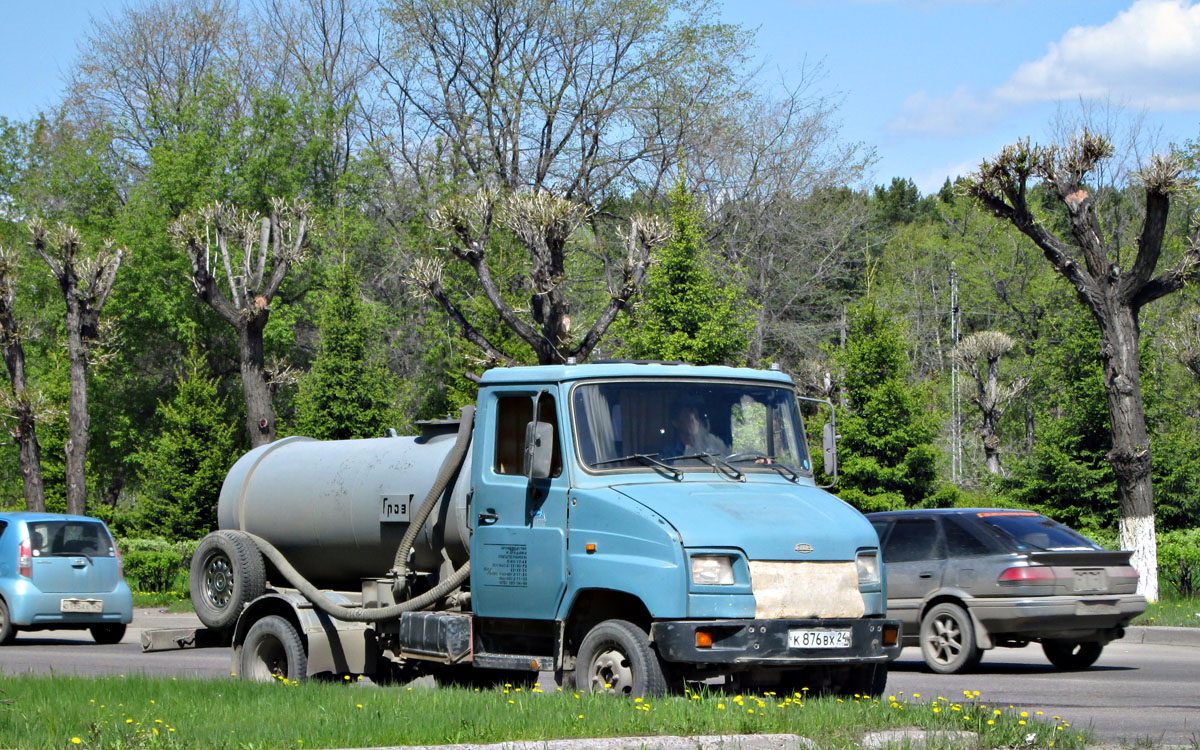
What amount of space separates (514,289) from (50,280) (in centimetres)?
1737

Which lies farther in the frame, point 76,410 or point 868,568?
point 76,410

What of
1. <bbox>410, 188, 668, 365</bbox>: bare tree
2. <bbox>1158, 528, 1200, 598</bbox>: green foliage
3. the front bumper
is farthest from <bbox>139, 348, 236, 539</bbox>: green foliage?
the front bumper

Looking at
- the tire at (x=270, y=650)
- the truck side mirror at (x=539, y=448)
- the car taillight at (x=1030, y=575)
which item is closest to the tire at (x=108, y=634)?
the tire at (x=270, y=650)

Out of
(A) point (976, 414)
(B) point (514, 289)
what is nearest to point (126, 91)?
(B) point (514, 289)

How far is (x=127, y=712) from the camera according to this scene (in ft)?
27.4

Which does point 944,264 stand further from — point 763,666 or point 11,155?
point 763,666

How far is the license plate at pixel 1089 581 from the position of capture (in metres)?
14.3

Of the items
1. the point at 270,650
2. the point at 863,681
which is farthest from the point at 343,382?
the point at 863,681

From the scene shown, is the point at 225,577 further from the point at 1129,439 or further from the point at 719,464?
the point at 1129,439

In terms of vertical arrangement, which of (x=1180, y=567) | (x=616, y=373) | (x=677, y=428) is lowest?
(x=1180, y=567)

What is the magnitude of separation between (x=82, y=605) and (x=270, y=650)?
9208 mm

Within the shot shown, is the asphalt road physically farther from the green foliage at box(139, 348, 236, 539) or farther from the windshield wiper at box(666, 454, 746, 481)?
the green foliage at box(139, 348, 236, 539)

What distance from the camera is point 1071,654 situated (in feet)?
50.3

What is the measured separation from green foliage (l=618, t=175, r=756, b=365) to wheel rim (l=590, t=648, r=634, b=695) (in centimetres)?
2044
